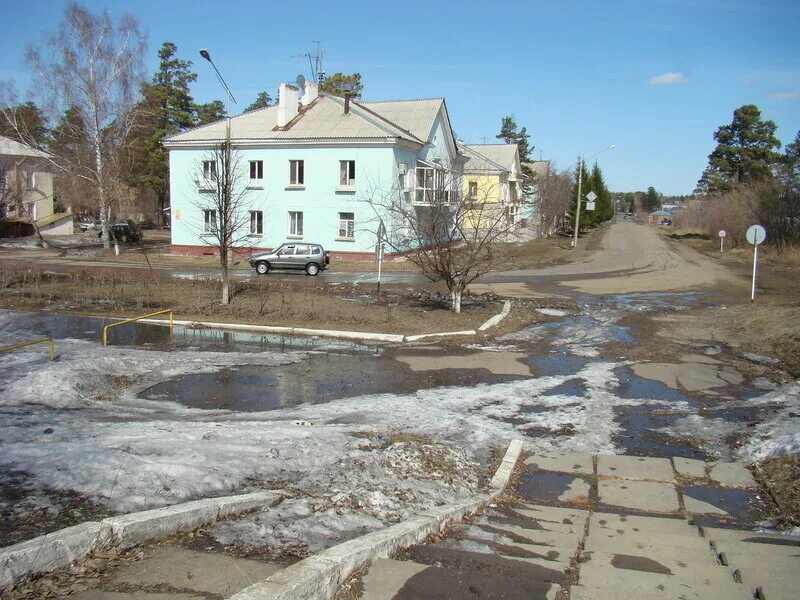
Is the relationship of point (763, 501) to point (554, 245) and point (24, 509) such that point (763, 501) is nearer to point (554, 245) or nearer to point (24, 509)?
point (24, 509)

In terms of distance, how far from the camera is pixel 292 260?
31844 millimetres

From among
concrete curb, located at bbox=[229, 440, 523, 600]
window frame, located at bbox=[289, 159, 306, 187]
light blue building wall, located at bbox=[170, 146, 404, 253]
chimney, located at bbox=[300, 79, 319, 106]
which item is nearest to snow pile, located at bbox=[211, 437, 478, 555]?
concrete curb, located at bbox=[229, 440, 523, 600]

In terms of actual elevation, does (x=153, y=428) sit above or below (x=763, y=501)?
above

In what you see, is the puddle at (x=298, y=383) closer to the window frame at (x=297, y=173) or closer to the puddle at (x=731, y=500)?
the puddle at (x=731, y=500)

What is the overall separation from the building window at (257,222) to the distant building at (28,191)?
1926cm

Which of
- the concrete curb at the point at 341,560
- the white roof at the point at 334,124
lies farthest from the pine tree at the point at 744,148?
the concrete curb at the point at 341,560

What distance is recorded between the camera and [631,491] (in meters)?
6.72

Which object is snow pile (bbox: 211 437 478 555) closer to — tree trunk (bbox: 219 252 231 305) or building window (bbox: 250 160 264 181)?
tree trunk (bbox: 219 252 231 305)

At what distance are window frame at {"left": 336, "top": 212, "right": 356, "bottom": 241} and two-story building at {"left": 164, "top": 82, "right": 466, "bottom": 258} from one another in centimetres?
6

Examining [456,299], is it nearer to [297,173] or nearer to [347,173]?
[347,173]

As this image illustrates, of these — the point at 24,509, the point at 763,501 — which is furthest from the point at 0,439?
the point at 763,501

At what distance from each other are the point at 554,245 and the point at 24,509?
180 ft

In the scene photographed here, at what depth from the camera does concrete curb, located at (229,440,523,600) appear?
3186 mm

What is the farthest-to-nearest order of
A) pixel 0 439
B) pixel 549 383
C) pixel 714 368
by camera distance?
pixel 714 368 < pixel 549 383 < pixel 0 439
